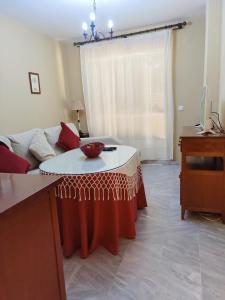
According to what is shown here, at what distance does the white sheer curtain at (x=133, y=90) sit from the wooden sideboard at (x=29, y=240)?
351cm

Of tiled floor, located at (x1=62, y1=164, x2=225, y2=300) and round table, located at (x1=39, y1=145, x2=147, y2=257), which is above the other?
round table, located at (x1=39, y1=145, x2=147, y2=257)

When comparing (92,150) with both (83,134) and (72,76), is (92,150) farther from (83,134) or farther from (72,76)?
(72,76)

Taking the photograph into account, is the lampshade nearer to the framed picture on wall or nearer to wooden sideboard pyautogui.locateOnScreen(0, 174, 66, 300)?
the framed picture on wall

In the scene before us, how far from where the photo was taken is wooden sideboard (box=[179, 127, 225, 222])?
2.17m

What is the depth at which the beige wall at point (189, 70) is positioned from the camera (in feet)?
12.8

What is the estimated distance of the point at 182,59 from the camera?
4047 mm

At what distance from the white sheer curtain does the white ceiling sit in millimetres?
402

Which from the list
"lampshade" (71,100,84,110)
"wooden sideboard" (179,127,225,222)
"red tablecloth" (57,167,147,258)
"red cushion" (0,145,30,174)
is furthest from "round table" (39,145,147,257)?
"lampshade" (71,100,84,110)

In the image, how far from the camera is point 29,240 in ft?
3.05

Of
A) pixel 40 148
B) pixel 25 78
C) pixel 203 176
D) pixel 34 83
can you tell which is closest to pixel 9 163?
pixel 40 148

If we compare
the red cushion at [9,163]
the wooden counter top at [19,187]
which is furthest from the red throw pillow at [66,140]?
the wooden counter top at [19,187]

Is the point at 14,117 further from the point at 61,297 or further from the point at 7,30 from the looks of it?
the point at 61,297

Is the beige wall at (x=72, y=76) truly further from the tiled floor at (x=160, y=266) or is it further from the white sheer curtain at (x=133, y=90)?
the tiled floor at (x=160, y=266)

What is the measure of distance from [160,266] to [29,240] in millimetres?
1154
